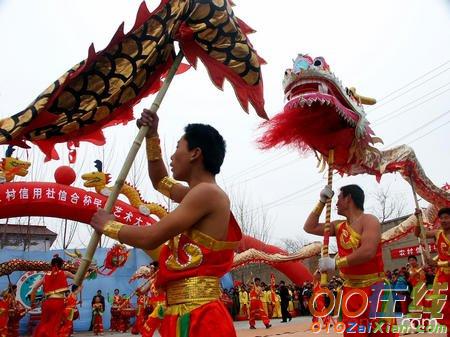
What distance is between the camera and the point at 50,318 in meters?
6.75

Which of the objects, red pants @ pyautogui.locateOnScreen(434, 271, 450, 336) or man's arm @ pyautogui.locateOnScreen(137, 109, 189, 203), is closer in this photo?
man's arm @ pyautogui.locateOnScreen(137, 109, 189, 203)

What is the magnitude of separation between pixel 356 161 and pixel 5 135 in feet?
11.4

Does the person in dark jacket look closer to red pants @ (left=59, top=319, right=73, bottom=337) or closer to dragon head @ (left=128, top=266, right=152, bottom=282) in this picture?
dragon head @ (left=128, top=266, right=152, bottom=282)

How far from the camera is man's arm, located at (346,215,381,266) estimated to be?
3236 mm

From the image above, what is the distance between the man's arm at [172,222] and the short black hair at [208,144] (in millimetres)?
177

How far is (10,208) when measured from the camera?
955 centimetres

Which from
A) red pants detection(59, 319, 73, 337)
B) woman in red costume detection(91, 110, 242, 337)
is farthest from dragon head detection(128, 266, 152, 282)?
woman in red costume detection(91, 110, 242, 337)

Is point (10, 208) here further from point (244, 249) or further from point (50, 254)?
point (244, 249)

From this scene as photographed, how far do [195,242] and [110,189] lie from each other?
8.55 m


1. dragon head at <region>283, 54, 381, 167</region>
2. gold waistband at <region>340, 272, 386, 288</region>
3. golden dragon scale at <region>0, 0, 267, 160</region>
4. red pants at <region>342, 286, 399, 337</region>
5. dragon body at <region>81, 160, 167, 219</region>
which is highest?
dragon body at <region>81, 160, 167, 219</region>

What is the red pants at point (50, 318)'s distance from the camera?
6652 millimetres

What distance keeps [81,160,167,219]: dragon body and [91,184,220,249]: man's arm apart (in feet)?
27.6

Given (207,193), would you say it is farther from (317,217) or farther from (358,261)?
(317,217)

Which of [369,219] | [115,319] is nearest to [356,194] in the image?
[369,219]
